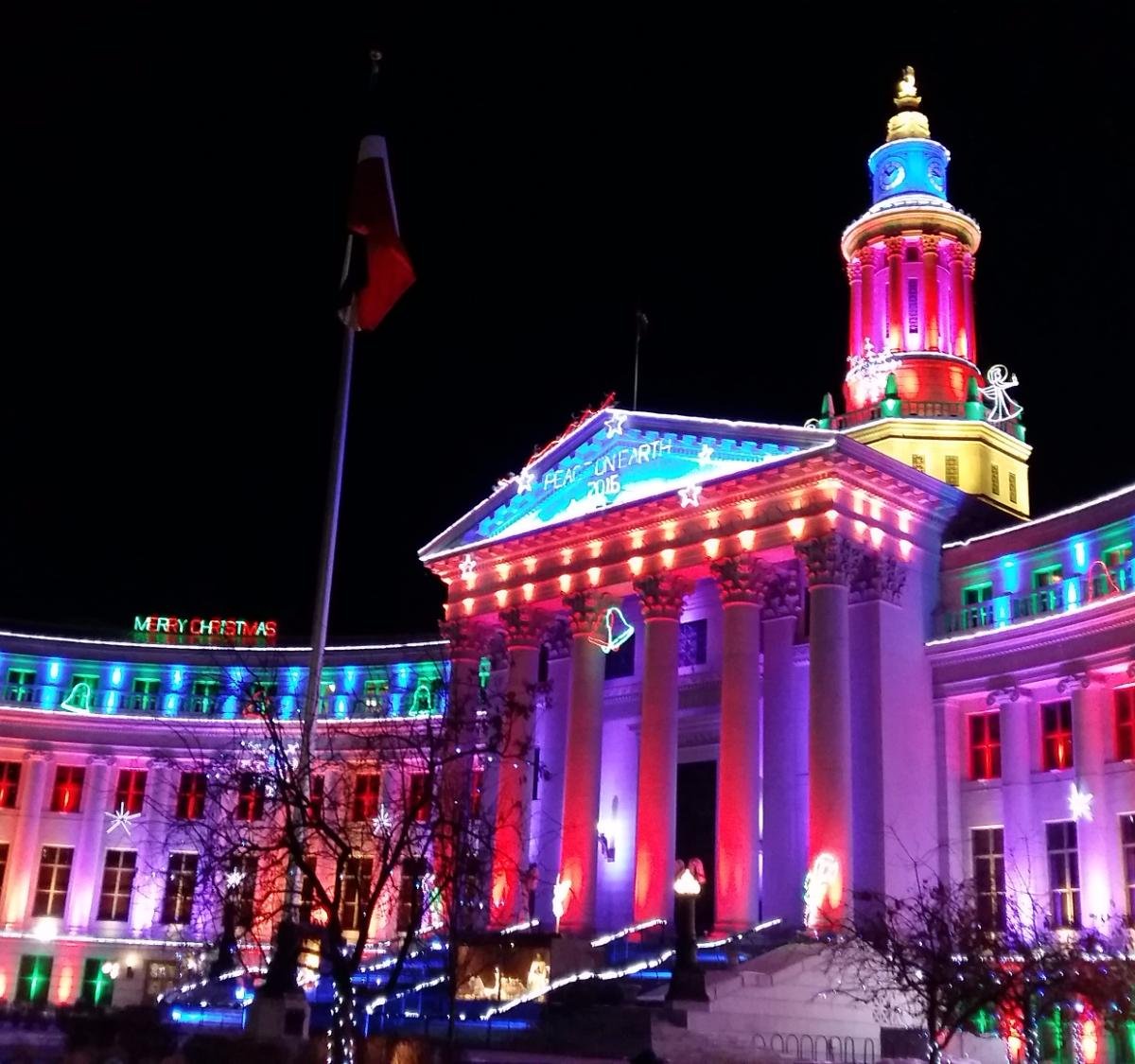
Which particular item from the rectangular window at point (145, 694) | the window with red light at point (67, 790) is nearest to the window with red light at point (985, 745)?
the rectangular window at point (145, 694)

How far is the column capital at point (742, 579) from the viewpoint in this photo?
162 feet

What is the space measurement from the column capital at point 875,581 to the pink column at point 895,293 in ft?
58.2

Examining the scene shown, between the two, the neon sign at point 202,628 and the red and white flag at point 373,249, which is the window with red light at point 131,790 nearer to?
the neon sign at point 202,628

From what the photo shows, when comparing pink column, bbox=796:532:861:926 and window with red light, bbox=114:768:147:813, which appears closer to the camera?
pink column, bbox=796:532:861:926

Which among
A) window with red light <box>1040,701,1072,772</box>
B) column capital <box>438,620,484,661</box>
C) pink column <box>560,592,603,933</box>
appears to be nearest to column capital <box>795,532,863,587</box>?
window with red light <box>1040,701,1072,772</box>

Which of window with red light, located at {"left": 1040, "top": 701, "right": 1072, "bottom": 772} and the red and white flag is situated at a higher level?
the red and white flag

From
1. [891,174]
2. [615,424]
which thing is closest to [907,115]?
[891,174]

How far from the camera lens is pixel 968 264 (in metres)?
65.8

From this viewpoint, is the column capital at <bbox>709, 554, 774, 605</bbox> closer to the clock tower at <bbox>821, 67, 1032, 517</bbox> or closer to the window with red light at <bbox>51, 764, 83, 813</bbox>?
the clock tower at <bbox>821, 67, 1032, 517</bbox>

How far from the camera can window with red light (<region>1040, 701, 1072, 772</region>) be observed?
4738 cm

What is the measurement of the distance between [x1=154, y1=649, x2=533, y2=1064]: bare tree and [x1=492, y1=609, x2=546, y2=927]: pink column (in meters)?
0.67

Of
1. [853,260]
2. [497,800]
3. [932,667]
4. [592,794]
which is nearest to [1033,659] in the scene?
[932,667]

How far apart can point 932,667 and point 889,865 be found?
7978 millimetres

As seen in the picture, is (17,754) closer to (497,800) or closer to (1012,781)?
(497,800)
